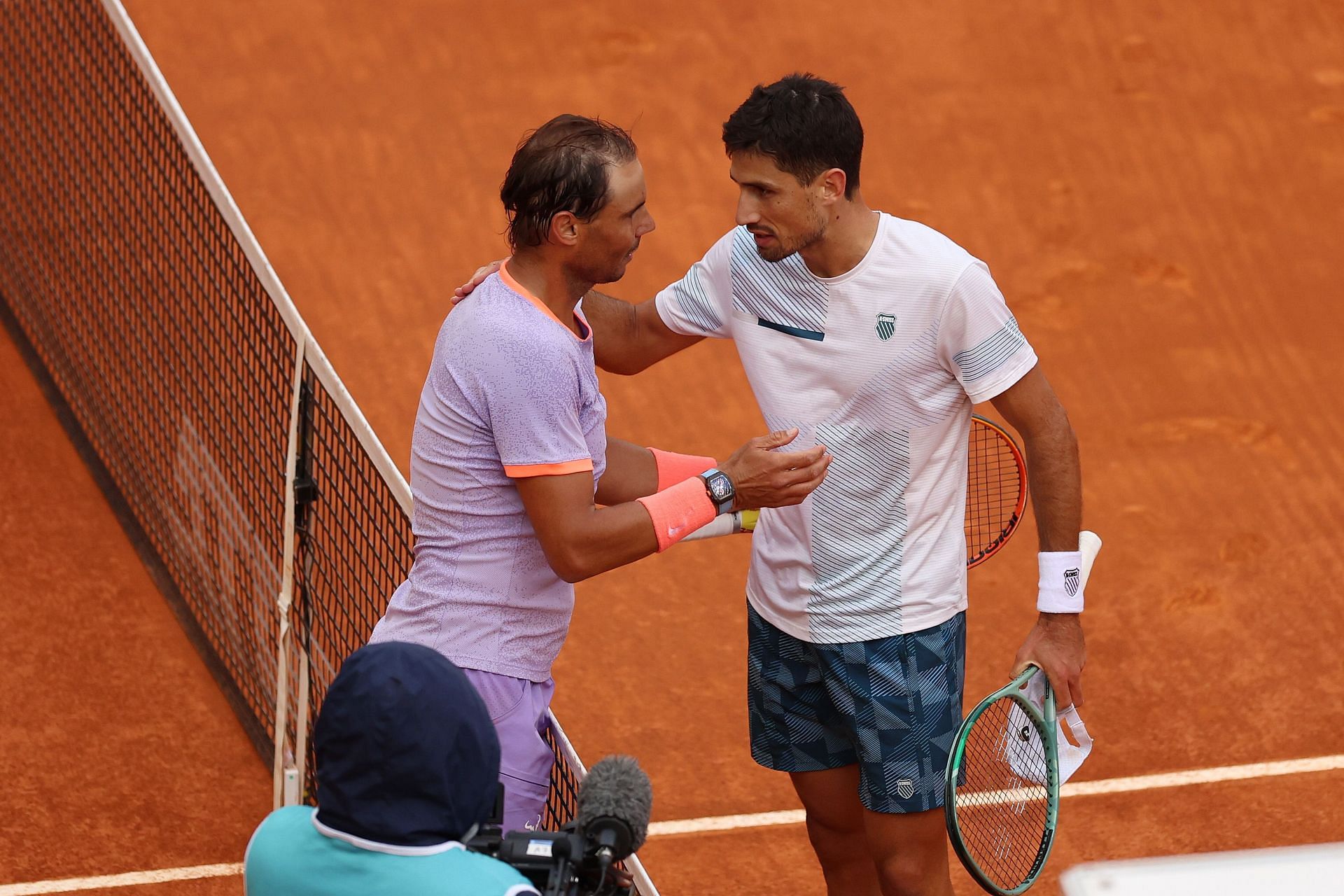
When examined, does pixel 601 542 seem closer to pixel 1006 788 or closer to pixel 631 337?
pixel 631 337

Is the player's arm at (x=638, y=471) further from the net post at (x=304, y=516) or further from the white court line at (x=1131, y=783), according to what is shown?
the white court line at (x=1131, y=783)

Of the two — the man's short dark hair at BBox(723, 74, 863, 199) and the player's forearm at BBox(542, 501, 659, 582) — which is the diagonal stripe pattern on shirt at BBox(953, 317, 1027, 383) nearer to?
the man's short dark hair at BBox(723, 74, 863, 199)

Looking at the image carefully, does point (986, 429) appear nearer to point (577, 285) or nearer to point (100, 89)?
point (577, 285)

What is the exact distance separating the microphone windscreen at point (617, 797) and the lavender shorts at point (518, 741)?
0.53m

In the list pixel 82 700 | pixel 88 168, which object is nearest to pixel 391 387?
pixel 88 168

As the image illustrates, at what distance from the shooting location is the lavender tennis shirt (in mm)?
2904

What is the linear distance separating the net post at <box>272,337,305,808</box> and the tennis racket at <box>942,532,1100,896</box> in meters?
1.70

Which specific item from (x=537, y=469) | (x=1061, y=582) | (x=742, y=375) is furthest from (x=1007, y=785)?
(x=742, y=375)

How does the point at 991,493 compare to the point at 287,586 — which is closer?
the point at 287,586

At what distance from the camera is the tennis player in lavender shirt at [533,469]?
9.59ft

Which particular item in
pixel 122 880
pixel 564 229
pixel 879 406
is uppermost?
pixel 564 229

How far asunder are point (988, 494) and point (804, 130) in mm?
1577

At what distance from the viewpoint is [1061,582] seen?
3482mm

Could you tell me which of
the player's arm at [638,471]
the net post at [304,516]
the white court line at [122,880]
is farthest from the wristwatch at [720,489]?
the white court line at [122,880]
